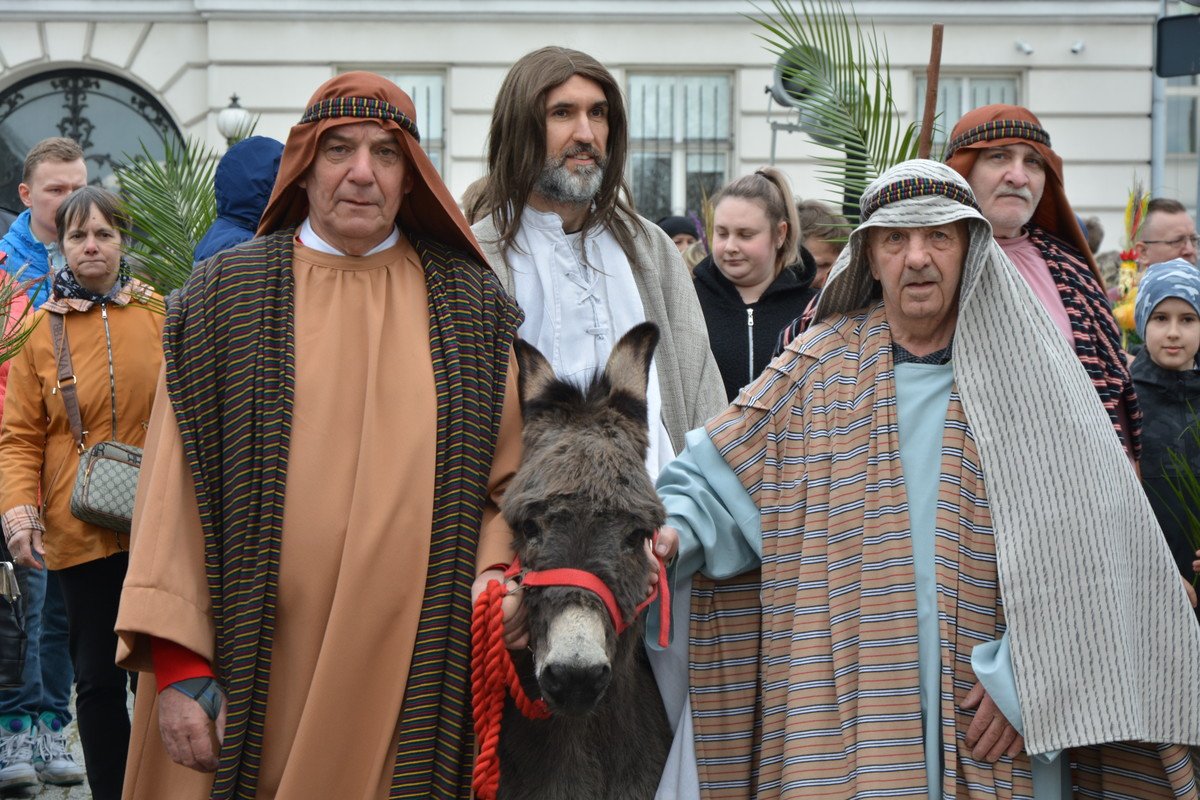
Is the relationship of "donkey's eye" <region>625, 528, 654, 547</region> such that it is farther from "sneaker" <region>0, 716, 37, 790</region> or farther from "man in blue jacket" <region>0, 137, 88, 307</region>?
"man in blue jacket" <region>0, 137, 88, 307</region>

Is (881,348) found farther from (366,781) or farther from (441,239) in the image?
(366,781)

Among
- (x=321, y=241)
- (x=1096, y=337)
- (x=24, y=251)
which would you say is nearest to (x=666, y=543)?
(x=321, y=241)

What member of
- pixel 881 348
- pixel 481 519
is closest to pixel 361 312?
pixel 481 519

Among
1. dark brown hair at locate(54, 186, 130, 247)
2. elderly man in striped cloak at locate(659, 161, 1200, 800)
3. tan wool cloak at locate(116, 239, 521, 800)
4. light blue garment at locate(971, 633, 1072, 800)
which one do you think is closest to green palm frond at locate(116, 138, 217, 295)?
dark brown hair at locate(54, 186, 130, 247)

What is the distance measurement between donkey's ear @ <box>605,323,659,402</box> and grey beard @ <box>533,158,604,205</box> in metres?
0.75

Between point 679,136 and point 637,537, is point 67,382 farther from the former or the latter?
point 679,136

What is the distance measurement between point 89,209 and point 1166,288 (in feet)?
14.4

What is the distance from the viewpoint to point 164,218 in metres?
6.08

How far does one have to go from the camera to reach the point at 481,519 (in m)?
3.66

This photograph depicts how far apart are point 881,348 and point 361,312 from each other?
1.40m

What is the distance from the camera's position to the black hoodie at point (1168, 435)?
17.5 feet

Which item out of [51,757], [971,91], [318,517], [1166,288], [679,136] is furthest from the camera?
[971,91]

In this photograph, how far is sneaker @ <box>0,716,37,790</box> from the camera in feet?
20.9

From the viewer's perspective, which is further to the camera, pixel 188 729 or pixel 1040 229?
pixel 1040 229
